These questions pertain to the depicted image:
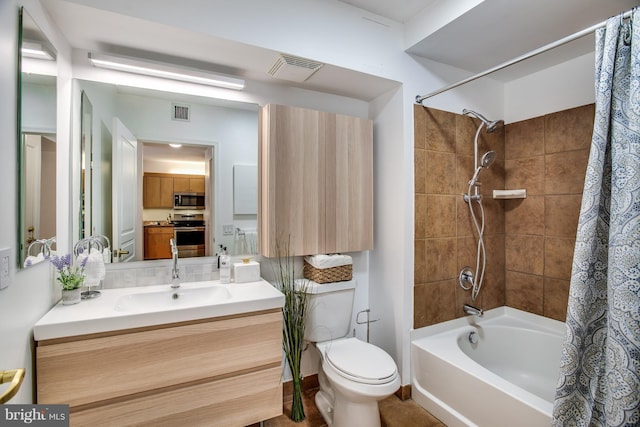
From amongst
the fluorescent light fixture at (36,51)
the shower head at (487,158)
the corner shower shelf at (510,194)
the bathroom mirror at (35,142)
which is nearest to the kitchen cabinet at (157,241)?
the bathroom mirror at (35,142)

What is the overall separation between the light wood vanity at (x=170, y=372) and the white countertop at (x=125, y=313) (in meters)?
0.03

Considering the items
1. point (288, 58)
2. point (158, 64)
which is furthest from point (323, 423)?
point (158, 64)

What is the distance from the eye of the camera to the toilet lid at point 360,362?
1.63 meters

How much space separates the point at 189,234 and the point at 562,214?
103 inches

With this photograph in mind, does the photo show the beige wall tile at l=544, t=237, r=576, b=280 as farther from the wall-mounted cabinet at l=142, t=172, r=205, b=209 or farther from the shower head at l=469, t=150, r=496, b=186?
the wall-mounted cabinet at l=142, t=172, r=205, b=209

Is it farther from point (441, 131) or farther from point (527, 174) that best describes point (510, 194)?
point (441, 131)

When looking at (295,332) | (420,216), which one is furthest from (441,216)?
(295,332)

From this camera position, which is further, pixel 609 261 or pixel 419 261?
pixel 419 261

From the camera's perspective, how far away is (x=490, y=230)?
2543mm

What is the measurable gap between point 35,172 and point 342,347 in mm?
1788

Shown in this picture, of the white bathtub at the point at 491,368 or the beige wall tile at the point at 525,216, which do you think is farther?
the beige wall tile at the point at 525,216

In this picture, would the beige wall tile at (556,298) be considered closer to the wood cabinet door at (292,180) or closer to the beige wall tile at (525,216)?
the beige wall tile at (525,216)

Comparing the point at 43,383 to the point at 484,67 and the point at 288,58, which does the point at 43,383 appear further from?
the point at 484,67

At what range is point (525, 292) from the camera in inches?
97.8
